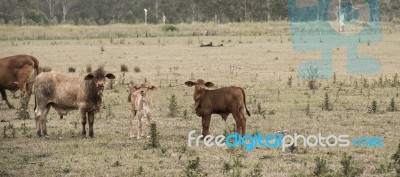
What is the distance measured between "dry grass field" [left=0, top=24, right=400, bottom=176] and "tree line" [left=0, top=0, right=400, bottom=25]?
73672 mm

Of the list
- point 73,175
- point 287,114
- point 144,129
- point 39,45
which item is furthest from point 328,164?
point 39,45

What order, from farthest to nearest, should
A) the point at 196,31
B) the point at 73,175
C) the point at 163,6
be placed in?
the point at 163,6
the point at 196,31
the point at 73,175

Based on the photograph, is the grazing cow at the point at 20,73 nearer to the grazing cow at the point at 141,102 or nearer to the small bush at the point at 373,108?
the grazing cow at the point at 141,102

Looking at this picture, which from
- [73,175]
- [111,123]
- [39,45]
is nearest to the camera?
[73,175]

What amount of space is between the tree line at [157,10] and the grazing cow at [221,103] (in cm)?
8892

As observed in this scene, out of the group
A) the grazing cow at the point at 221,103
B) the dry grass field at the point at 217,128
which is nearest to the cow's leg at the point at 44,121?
the dry grass field at the point at 217,128

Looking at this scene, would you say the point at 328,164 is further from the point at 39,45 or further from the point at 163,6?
the point at 163,6

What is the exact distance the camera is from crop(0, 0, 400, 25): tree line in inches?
4254

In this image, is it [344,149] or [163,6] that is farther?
[163,6]

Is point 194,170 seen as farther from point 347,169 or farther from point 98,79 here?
point 98,79

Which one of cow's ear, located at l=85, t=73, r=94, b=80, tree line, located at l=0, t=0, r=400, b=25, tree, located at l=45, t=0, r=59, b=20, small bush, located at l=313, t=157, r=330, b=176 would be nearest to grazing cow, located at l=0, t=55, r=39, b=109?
cow's ear, located at l=85, t=73, r=94, b=80

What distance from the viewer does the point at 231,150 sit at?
1298 cm

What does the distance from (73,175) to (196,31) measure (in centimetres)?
5466

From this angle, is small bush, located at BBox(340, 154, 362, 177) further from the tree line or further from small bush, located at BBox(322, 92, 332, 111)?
the tree line
